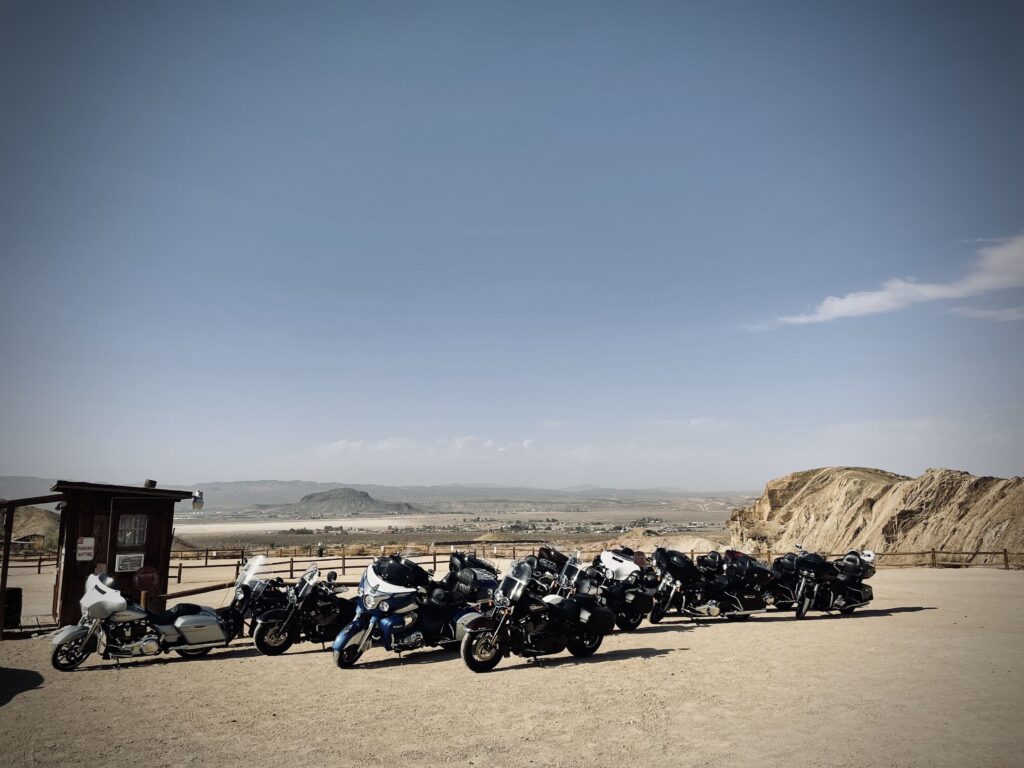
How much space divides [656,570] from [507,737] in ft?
28.5

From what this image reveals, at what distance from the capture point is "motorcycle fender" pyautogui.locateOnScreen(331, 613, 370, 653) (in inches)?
411

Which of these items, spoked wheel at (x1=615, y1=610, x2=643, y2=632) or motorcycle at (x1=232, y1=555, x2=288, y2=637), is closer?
motorcycle at (x1=232, y1=555, x2=288, y2=637)

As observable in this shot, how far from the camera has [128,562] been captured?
577 inches

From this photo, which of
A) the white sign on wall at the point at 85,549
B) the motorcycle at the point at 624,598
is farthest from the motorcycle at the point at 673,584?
the white sign on wall at the point at 85,549

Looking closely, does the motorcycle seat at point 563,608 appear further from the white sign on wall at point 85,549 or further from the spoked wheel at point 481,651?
the white sign on wall at point 85,549

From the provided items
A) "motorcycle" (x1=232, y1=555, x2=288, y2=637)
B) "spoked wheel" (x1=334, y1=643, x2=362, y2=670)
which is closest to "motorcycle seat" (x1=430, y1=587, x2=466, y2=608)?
"spoked wheel" (x1=334, y1=643, x2=362, y2=670)

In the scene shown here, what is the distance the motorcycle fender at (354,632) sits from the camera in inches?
411

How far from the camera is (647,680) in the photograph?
9.44 meters

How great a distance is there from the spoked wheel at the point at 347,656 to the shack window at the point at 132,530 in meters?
7.08

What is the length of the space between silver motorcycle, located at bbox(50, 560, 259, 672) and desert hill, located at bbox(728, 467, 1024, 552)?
107ft

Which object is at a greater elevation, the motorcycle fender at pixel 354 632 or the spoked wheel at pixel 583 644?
the motorcycle fender at pixel 354 632

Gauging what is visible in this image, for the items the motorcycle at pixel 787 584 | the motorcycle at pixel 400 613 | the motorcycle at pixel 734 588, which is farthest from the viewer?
the motorcycle at pixel 787 584

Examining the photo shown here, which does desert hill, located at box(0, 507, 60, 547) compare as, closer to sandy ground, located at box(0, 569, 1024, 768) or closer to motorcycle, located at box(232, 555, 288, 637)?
motorcycle, located at box(232, 555, 288, 637)

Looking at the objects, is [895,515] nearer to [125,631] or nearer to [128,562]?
[128,562]
